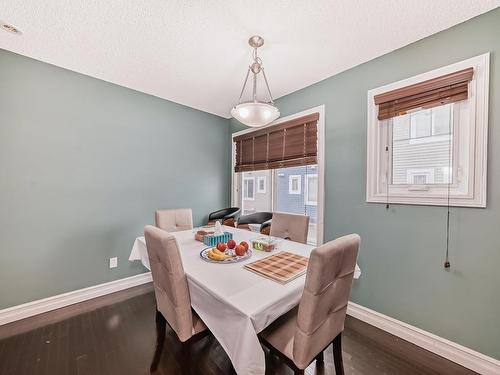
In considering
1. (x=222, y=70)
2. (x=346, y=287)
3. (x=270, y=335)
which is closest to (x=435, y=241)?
(x=346, y=287)

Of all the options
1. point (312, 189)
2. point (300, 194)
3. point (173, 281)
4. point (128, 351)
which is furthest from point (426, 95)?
point (128, 351)

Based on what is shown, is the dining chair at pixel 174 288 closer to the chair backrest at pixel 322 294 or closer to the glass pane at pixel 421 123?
the chair backrest at pixel 322 294

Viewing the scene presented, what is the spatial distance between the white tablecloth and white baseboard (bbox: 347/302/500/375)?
1.34 metres

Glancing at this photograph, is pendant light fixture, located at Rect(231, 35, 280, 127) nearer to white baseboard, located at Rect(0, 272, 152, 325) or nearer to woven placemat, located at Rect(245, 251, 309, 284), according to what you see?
woven placemat, located at Rect(245, 251, 309, 284)

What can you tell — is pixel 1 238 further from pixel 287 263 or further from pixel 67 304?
pixel 287 263

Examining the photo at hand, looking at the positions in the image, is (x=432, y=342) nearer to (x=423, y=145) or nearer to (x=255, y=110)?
(x=423, y=145)

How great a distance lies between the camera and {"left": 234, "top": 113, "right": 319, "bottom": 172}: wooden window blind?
2561mm

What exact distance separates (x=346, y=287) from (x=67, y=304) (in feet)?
9.06

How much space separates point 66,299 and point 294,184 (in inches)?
114

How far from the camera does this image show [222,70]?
2.30m

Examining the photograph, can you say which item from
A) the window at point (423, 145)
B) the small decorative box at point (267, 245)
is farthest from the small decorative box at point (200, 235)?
the window at point (423, 145)

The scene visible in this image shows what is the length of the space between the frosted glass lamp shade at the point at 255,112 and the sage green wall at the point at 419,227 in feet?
3.30

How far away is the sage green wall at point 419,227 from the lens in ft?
4.88

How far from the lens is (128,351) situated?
1612 mm
